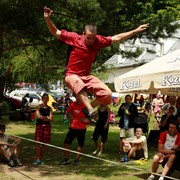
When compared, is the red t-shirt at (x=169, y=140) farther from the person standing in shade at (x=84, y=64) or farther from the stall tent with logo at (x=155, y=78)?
the person standing in shade at (x=84, y=64)

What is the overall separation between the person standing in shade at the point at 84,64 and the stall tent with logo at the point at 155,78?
241 cm

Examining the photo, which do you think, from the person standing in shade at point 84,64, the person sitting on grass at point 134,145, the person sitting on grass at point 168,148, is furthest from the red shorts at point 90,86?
the person sitting on grass at point 134,145

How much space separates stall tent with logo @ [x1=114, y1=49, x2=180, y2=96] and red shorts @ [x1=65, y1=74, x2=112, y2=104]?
2635 mm

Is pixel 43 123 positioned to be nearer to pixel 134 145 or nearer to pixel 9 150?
pixel 9 150

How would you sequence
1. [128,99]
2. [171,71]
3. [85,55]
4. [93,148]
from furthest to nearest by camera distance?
[93,148], [128,99], [171,71], [85,55]

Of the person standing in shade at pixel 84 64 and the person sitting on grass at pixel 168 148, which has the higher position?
the person standing in shade at pixel 84 64

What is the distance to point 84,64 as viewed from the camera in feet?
17.5

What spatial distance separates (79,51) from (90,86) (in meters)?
0.52

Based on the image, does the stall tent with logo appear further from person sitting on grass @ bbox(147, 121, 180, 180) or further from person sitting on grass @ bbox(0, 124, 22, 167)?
person sitting on grass @ bbox(0, 124, 22, 167)

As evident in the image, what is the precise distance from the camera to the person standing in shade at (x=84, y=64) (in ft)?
16.8

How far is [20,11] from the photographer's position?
29.8 feet

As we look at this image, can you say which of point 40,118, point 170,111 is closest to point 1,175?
point 40,118

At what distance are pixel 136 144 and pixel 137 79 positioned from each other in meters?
2.02

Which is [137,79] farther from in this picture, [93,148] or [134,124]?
[93,148]
